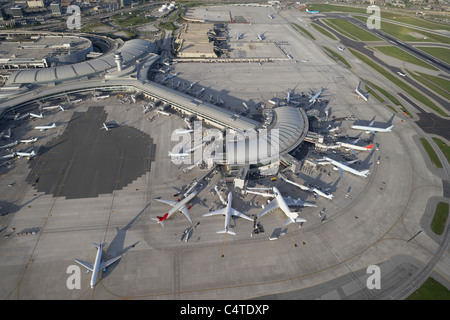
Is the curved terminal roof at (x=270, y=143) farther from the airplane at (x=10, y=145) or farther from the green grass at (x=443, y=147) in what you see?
the airplane at (x=10, y=145)

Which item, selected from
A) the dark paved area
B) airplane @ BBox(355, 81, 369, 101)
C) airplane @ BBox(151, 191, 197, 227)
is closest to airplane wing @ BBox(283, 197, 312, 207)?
airplane @ BBox(151, 191, 197, 227)

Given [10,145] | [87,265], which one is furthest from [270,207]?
[10,145]

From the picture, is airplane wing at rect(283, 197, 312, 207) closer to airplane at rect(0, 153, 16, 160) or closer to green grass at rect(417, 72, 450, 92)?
airplane at rect(0, 153, 16, 160)

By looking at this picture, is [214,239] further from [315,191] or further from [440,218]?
[440,218]

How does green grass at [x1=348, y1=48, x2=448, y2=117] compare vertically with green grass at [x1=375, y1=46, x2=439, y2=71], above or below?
below

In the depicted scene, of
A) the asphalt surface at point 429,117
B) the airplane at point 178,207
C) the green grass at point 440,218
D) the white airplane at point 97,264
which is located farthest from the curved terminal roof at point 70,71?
the green grass at point 440,218
